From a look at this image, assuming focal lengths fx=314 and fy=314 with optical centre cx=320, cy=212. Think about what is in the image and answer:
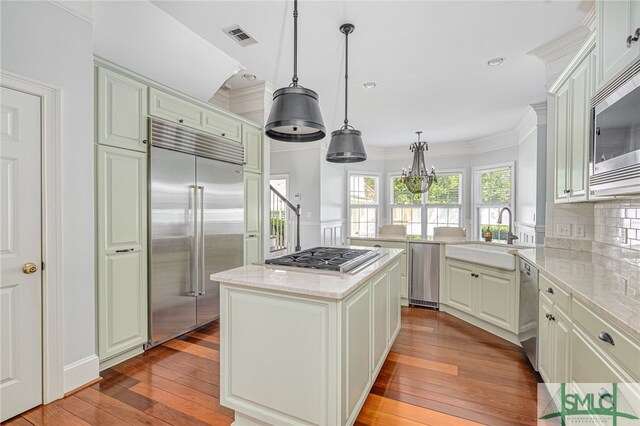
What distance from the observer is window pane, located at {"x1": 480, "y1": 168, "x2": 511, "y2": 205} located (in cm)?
635

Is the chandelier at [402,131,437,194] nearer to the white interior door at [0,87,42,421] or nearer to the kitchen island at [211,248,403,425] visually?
the kitchen island at [211,248,403,425]

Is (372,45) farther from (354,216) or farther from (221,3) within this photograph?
(354,216)

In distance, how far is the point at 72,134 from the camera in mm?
2119

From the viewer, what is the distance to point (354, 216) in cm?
766

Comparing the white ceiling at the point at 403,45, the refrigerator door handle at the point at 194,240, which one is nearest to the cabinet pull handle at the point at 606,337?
the white ceiling at the point at 403,45

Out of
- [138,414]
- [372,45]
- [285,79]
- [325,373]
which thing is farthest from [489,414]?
[285,79]

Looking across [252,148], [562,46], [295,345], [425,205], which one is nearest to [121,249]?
Answer: [295,345]

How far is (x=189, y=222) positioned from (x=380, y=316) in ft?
6.44

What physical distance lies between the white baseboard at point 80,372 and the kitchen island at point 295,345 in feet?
3.69

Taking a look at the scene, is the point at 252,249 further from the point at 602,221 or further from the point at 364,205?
the point at 364,205

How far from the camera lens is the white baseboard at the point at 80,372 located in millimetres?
2102

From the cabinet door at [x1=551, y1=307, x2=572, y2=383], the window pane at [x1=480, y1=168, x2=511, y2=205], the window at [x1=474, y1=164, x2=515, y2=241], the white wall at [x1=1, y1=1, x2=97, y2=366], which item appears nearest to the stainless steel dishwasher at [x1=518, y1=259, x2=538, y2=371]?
the cabinet door at [x1=551, y1=307, x2=572, y2=383]

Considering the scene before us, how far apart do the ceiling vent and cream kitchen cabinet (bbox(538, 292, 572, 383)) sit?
3052 millimetres

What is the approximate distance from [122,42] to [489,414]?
4.07m
